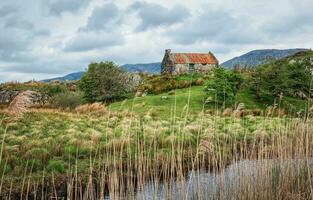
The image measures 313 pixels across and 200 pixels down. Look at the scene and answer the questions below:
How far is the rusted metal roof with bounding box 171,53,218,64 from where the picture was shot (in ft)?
167

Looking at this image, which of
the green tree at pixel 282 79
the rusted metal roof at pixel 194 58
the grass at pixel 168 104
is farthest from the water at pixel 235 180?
the rusted metal roof at pixel 194 58

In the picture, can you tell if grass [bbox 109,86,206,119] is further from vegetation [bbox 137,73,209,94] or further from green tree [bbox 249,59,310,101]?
green tree [bbox 249,59,310,101]

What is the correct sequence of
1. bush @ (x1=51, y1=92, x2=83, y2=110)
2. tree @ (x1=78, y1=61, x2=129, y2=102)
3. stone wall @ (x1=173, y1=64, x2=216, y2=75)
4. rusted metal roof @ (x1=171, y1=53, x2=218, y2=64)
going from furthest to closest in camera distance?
rusted metal roof @ (x1=171, y1=53, x2=218, y2=64), stone wall @ (x1=173, y1=64, x2=216, y2=75), tree @ (x1=78, y1=61, x2=129, y2=102), bush @ (x1=51, y1=92, x2=83, y2=110)

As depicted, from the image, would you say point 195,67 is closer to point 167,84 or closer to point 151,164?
point 167,84

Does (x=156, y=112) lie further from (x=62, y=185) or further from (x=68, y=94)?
(x=62, y=185)

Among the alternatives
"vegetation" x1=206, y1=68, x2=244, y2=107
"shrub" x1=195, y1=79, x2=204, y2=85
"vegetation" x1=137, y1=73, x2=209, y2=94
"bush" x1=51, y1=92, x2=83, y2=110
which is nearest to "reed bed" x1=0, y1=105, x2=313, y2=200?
"vegetation" x1=206, y1=68, x2=244, y2=107

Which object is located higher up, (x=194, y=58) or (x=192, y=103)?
(x=194, y=58)

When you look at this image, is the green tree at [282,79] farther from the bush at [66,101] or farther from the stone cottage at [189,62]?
the stone cottage at [189,62]

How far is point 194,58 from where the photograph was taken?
169 ft

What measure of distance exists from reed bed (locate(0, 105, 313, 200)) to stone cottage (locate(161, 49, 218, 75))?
30.8 meters

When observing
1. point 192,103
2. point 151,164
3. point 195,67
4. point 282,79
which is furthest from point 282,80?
point 195,67

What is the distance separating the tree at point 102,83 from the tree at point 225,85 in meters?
9.60

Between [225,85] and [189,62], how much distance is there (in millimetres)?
22254

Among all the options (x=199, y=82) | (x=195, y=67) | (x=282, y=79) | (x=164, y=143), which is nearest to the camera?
(x=164, y=143)
